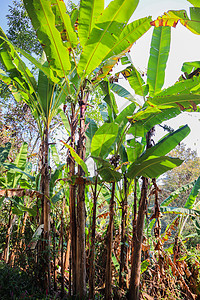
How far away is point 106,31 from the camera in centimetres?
228

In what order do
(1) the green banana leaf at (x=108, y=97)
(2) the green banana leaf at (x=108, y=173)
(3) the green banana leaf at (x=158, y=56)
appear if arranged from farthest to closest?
(3) the green banana leaf at (x=158, y=56) → (1) the green banana leaf at (x=108, y=97) → (2) the green banana leaf at (x=108, y=173)

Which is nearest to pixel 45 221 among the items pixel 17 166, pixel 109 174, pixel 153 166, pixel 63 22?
pixel 109 174

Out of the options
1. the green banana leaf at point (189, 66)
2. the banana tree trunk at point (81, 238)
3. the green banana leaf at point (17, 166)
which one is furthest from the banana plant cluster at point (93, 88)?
A: the green banana leaf at point (17, 166)

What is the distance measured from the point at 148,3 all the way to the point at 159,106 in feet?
5.70

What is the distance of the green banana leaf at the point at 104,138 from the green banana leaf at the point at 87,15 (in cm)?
104

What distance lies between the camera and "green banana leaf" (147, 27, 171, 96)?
3004 mm

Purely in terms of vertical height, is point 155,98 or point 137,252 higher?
point 155,98

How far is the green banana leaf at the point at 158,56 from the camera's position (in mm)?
3004

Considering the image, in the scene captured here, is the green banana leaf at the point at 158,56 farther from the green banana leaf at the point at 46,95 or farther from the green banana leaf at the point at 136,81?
the green banana leaf at the point at 46,95

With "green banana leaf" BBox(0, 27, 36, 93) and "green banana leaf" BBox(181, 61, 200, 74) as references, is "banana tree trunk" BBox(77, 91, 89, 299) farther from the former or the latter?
"green banana leaf" BBox(181, 61, 200, 74)

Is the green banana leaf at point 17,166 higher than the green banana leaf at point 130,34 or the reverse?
the reverse

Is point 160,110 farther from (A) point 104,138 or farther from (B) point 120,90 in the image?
(B) point 120,90

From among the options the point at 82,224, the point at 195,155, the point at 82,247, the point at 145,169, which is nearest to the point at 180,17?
the point at 145,169

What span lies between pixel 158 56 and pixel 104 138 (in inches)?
61.3
